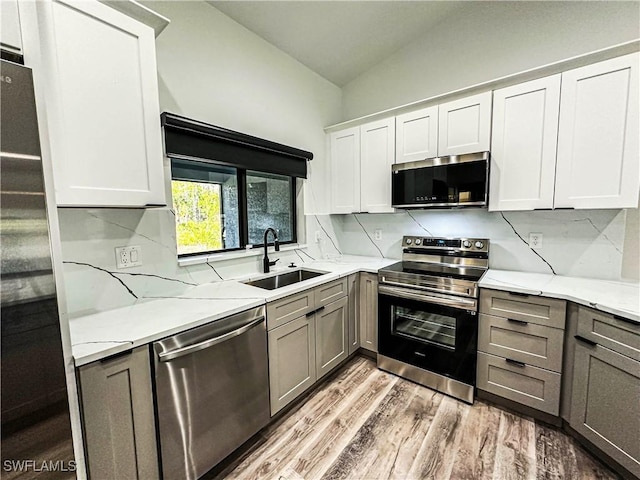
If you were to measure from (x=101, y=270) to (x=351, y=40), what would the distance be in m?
2.77

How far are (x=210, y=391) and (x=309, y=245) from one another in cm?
172

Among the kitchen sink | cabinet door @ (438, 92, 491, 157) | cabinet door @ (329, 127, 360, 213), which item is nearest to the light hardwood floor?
the kitchen sink

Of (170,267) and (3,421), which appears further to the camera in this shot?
(170,267)

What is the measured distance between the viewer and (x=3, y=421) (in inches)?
29.7

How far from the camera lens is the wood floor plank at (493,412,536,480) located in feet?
4.80

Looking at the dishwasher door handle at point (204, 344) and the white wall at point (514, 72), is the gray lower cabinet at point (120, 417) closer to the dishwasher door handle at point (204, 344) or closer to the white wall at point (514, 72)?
the dishwasher door handle at point (204, 344)

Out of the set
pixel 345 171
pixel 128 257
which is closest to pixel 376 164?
pixel 345 171

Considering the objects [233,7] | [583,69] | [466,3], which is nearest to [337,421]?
[583,69]

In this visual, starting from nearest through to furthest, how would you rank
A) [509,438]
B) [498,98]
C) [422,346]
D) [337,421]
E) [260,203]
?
[509,438] < [337,421] < [498,98] < [422,346] < [260,203]

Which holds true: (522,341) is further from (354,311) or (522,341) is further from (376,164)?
(376,164)

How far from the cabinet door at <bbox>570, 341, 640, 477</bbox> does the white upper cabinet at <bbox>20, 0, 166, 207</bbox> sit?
2544 millimetres

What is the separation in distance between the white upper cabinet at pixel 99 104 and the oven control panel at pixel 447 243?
7.37 ft

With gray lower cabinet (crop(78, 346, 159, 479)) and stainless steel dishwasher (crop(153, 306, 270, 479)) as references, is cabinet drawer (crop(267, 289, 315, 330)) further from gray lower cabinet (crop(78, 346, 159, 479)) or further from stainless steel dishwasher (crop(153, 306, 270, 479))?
gray lower cabinet (crop(78, 346, 159, 479))

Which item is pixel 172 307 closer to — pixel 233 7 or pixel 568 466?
pixel 233 7
